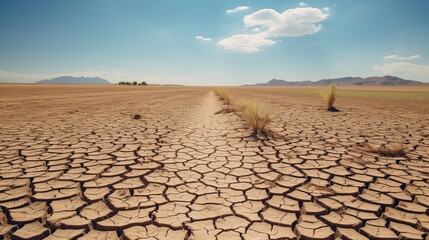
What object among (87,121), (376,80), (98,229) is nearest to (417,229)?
(98,229)

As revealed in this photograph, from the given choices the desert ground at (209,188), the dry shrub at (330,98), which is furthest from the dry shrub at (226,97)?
the desert ground at (209,188)

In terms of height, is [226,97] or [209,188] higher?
[226,97]

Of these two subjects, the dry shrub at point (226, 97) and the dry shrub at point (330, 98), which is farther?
the dry shrub at point (226, 97)

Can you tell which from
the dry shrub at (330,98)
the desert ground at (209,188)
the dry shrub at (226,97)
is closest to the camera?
the desert ground at (209,188)

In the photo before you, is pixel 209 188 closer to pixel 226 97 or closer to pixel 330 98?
pixel 330 98

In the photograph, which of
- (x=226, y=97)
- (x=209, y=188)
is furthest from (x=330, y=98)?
(x=209, y=188)

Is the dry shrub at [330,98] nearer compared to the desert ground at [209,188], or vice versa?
the desert ground at [209,188]

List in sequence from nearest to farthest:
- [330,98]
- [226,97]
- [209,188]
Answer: [209,188] → [330,98] → [226,97]

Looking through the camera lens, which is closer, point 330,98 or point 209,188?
point 209,188

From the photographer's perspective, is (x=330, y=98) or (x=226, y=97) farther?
(x=226, y=97)

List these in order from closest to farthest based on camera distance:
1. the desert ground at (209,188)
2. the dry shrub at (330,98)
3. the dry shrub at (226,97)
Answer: the desert ground at (209,188), the dry shrub at (330,98), the dry shrub at (226,97)

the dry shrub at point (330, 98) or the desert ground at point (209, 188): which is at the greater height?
the dry shrub at point (330, 98)

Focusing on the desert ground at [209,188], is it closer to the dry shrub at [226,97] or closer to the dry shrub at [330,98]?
the dry shrub at [330,98]

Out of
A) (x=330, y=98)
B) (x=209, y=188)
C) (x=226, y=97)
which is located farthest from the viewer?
(x=226, y=97)
